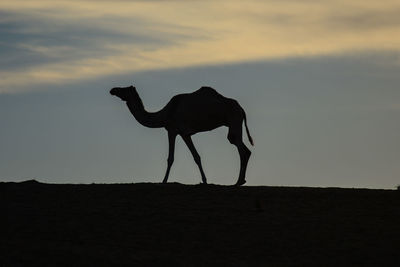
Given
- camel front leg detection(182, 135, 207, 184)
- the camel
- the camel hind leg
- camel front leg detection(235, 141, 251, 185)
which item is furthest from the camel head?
camel front leg detection(235, 141, 251, 185)

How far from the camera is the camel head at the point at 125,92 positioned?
33625 millimetres

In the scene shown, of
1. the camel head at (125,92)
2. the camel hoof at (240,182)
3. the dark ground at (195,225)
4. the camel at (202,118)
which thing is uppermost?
the camel head at (125,92)

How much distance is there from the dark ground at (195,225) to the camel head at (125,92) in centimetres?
580

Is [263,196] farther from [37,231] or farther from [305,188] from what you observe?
[37,231]

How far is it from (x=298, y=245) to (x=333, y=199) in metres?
4.91

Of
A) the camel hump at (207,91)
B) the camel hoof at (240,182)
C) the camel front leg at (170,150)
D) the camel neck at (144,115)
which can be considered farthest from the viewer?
the camel neck at (144,115)

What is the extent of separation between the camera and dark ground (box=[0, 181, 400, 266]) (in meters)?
21.2

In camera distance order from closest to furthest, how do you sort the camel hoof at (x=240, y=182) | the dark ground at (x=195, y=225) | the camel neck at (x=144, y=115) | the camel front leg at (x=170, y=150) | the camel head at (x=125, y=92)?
1. the dark ground at (x=195, y=225)
2. the camel hoof at (x=240, y=182)
3. the camel front leg at (x=170, y=150)
4. the camel neck at (x=144, y=115)
5. the camel head at (x=125, y=92)

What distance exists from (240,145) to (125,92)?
179 inches

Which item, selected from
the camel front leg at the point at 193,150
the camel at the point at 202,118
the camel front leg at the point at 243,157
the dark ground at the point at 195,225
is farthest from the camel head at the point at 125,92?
the dark ground at the point at 195,225

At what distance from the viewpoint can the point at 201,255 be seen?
21375 millimetres

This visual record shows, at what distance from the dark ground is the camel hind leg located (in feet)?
8.71

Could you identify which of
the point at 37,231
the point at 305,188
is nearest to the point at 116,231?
the point at 37,231

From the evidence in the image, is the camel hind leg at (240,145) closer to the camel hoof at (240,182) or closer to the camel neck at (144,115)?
the camel hoof at (240,182)
